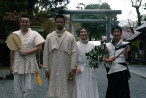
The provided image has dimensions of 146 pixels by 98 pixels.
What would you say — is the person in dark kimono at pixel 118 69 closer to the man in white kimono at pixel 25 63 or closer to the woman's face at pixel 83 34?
the woman's face at pixel 83 34

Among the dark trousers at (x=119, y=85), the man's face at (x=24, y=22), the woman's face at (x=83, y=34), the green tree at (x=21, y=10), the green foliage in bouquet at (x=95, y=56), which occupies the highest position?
the green tree at (x=21, y=10)

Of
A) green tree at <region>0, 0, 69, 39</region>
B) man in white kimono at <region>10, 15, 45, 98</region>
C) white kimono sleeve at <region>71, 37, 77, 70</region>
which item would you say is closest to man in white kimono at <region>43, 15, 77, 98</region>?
white kimono sleeve at <region>71, 37, 77, 70</region>

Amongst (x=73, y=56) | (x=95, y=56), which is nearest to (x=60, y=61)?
(x=73, y=56)

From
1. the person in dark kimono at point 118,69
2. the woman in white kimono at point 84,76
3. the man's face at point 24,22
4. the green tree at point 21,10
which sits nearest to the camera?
the man's face at point 24,22

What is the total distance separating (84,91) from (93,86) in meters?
0.22

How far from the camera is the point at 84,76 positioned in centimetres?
561

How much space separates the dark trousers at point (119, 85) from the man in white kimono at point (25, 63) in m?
1.52

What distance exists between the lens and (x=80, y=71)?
5.57 metres

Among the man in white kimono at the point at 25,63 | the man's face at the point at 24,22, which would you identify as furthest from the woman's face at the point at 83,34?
the man's face at the point at 24,22

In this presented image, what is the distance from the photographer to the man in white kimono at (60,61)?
4996 millimetres

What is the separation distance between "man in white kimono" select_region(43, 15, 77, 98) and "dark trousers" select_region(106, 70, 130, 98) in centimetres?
80

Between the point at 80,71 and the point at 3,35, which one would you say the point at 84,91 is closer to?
the point at 80,71

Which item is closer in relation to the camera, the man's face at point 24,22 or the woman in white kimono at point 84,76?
the man's face at point 24,22

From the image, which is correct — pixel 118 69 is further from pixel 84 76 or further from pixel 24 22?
pixel 24 22
